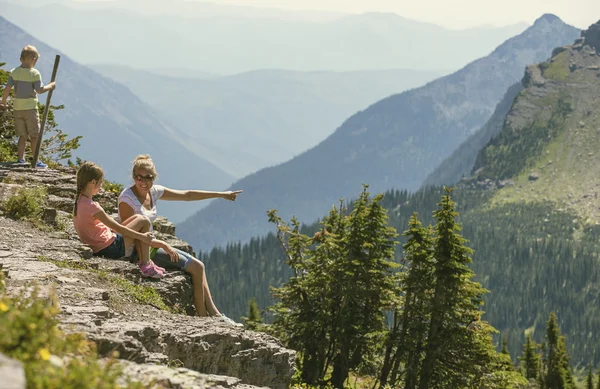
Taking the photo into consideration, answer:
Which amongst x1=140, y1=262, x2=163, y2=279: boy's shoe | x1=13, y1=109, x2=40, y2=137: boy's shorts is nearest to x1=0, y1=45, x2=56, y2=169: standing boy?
Answer: x1=13, y1=109, x2=40, y2=137: boy's shorts

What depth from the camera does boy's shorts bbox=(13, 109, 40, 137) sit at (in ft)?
81.2

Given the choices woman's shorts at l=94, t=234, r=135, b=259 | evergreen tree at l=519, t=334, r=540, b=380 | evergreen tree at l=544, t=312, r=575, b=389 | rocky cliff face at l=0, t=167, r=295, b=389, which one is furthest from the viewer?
evergreen tree at l=519, t=334, r=540, b=380

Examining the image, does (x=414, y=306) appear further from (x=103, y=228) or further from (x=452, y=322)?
(x=103, y=228)

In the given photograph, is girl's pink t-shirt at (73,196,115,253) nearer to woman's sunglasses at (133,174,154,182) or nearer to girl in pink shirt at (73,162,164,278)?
girl in pink shirt at (73,162,164,278)

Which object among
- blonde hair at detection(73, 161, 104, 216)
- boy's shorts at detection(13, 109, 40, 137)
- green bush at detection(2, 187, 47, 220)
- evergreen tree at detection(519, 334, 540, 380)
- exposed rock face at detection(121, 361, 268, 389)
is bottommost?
evergreen tree at detection(519, 334, 540, 380)

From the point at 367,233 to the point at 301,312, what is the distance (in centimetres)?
627

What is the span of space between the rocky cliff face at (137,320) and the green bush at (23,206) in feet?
1.23

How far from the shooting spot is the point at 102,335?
10664mm

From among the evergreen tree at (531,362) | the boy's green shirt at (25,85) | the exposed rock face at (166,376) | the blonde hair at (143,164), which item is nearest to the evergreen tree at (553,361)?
the evergreen tree at (531,362)

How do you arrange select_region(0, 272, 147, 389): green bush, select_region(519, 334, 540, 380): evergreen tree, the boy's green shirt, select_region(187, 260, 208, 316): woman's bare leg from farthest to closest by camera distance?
1. select_region(519, 334, 540, 380): evergreen tree
2. the boy's green shirt
3. select_region(187, 260, 208, 316): woman's bare leg
4. select_region(0, 272, 147, 389): green bush

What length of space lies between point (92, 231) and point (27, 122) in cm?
854

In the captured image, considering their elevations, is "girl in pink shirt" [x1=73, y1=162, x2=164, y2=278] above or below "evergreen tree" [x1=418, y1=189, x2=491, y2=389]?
above

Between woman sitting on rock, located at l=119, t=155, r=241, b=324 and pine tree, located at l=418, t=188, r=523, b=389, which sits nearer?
woman sitting on rock, located at l=119, t=155, r=241, b=324

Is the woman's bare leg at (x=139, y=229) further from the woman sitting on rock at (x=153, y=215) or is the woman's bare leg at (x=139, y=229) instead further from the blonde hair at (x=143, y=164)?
the blonde hair at (x=143, y=164)
